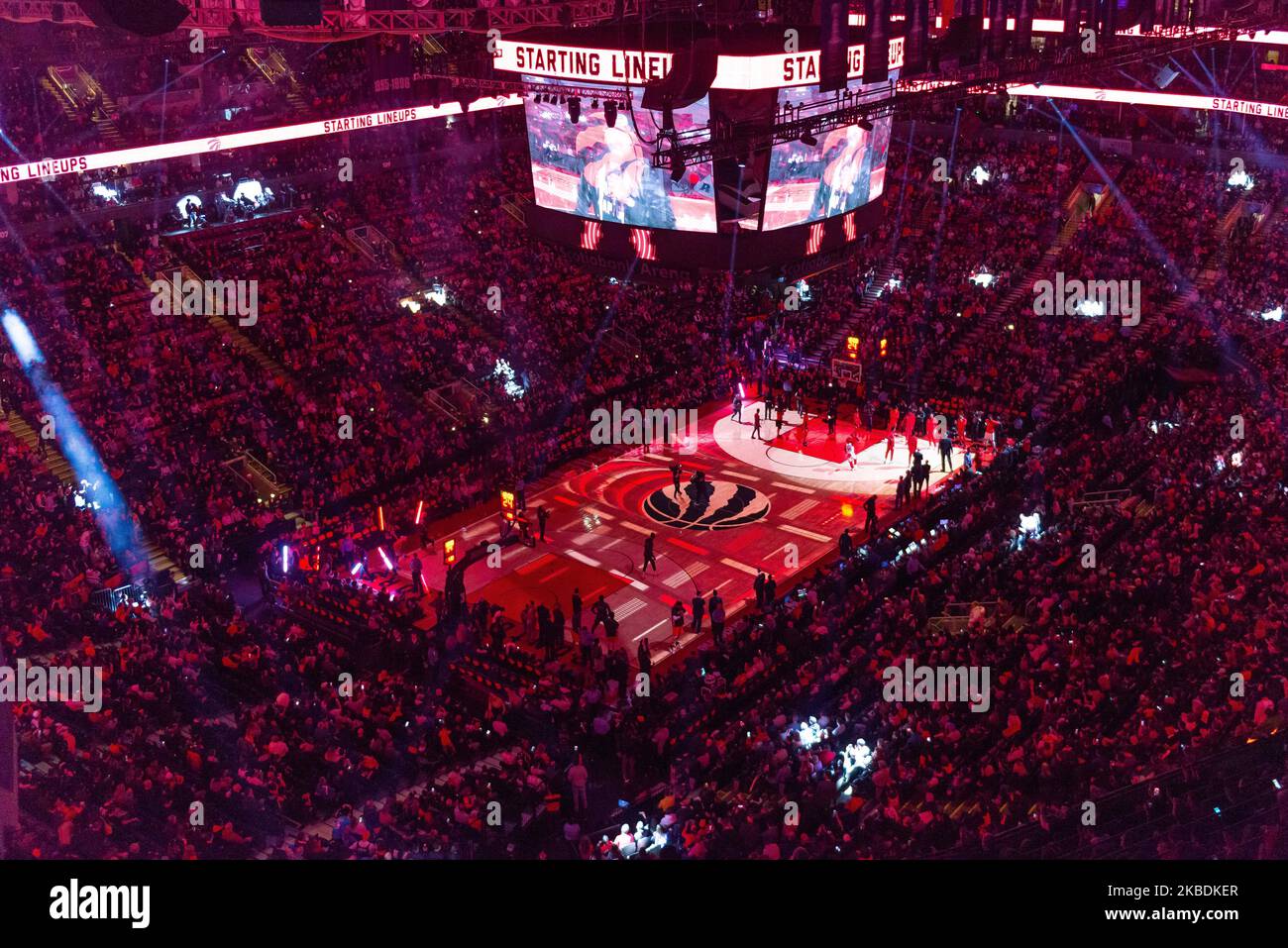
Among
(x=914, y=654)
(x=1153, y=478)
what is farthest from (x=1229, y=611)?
(x=1153, y=478)

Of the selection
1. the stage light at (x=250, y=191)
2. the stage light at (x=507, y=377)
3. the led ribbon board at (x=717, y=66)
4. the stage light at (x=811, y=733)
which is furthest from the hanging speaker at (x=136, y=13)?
the stage light at (x=250, y=191)

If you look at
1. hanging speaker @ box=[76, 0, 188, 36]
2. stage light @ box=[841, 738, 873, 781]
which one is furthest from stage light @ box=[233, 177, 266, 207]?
stage light @ box=[841, 738, 873, 781]

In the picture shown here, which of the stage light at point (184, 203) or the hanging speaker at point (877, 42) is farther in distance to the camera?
the stage light at point (184, 203)

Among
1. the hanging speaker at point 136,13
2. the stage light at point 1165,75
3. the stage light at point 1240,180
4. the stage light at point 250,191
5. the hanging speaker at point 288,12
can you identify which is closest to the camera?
the hanging speaker at point 136,13

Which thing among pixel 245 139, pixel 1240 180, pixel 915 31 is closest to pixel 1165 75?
pixel 1240 180

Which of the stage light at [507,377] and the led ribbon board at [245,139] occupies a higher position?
the led ribbon board at [245,139]

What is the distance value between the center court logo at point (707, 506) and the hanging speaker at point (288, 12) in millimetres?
11584

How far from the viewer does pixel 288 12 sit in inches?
749

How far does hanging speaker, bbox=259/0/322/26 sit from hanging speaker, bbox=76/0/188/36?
3433 millimetres

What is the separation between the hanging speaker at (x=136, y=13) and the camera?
15250 millimetres
